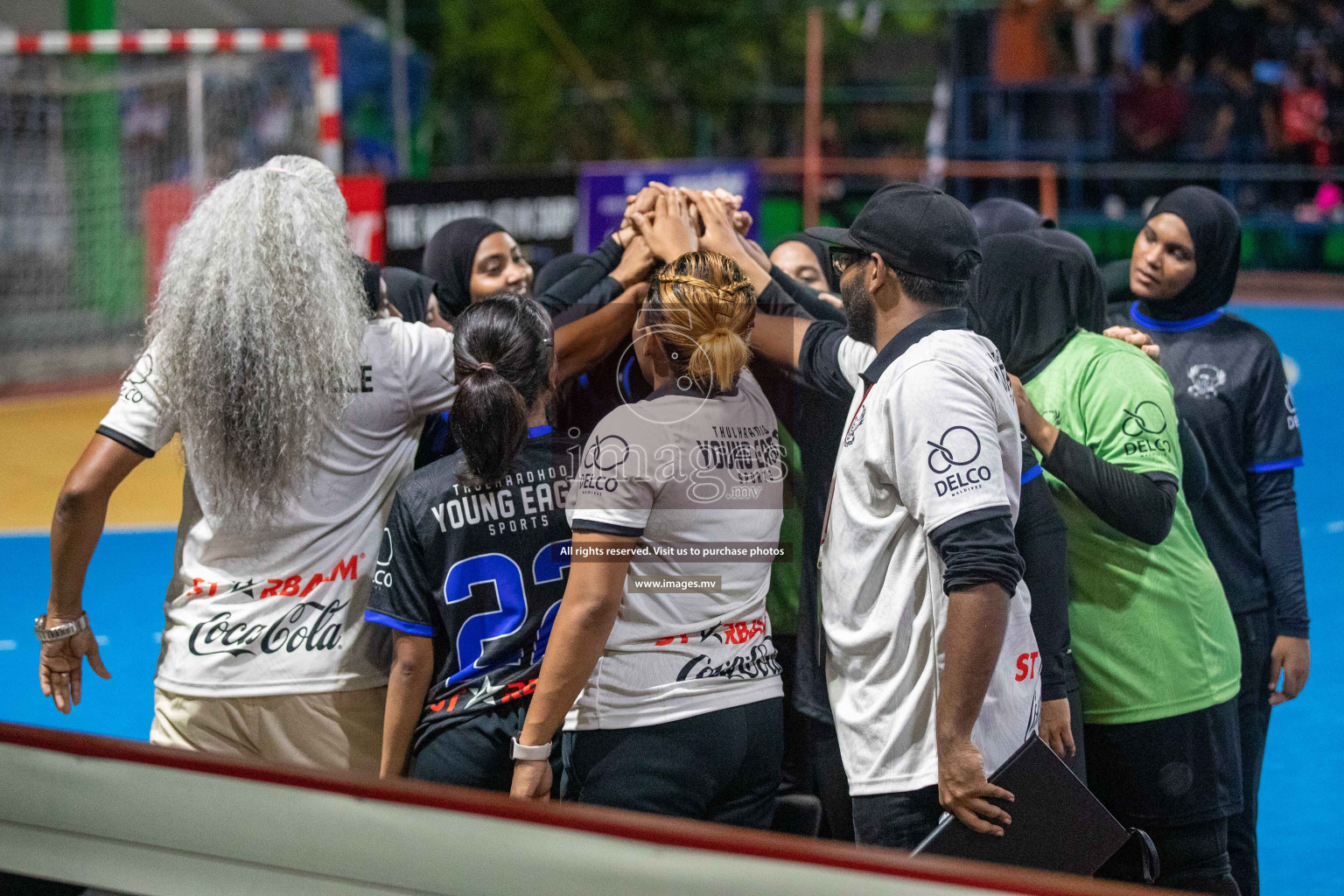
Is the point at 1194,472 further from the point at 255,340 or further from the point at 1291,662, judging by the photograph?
the point at 255,340

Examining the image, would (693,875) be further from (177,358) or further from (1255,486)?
(1255,486)

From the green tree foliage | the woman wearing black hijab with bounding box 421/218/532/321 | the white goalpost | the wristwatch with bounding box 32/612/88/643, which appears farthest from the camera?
the green tree foliage

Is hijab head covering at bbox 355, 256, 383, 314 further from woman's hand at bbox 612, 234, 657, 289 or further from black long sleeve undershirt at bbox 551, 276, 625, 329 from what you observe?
woman's hand at bbox 612, 234, 657, 289

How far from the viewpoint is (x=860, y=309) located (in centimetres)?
223

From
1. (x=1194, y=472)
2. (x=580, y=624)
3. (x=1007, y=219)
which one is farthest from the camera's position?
(x=1007, y=219)

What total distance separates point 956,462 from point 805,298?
866 millimetres

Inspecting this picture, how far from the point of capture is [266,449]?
2344 millimetres

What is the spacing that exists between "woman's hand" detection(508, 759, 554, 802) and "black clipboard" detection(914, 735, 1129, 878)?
0.70m

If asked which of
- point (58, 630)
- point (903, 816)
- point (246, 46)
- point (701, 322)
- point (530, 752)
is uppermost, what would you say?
point (246, 46)

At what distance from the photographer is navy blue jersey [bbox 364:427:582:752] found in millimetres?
2229

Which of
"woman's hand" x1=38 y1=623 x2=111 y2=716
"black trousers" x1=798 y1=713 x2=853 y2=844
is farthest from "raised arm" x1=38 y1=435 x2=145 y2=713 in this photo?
"black trousers" x1=798 y1=713 x2=853 y2=844

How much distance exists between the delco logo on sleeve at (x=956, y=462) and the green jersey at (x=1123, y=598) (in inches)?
24.8

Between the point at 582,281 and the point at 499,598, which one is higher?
the point at 582,281

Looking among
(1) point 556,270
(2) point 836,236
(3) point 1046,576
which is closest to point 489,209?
(1) point 556,270
